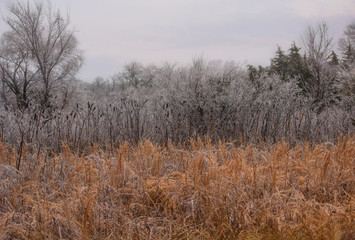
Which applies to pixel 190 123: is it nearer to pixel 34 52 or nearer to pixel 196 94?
pixel 196 94

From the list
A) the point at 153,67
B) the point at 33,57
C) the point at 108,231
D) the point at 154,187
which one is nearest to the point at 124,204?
the point at 154,187

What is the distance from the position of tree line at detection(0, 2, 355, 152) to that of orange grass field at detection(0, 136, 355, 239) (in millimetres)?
2204

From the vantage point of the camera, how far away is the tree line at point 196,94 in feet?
22.9

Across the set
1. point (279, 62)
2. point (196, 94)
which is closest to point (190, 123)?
point (196, 94)

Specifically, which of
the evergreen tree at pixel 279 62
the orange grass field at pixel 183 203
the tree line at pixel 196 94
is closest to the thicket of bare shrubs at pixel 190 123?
the tree line at pixel 196 94

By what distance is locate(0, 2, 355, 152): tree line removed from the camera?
6.97m

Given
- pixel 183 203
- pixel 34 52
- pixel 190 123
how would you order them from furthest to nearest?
pixel 34 52 → pixel 190 123 → pixel 183 203

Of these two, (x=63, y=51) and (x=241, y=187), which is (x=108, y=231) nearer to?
(x=241, y=187)

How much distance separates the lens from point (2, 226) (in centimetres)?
310

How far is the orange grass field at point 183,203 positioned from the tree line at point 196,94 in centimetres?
220

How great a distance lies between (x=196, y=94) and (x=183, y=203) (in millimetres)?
4850

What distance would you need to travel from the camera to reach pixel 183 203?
11.4 ft

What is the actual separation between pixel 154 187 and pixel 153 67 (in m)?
44.3

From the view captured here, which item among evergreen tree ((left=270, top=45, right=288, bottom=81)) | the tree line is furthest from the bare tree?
evergreen tree ((left=270, top=45, right=288, bottom=81))
